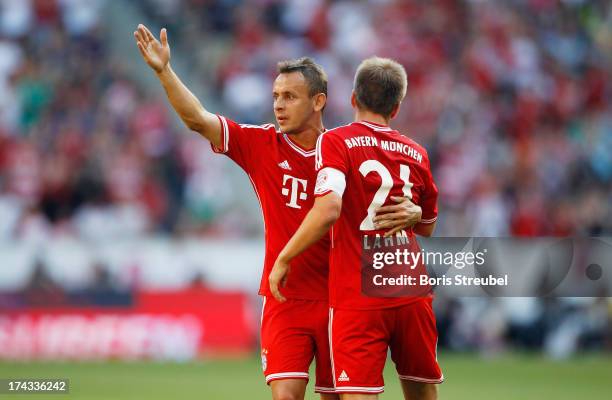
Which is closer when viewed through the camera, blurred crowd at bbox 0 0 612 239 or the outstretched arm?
the outstretched arm

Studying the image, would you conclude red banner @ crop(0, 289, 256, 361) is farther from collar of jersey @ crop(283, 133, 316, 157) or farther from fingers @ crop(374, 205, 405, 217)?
fingers @ crop(374, 205, 405, 217)

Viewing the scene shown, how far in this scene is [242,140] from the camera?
7.07 m

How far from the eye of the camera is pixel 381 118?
6.59 m

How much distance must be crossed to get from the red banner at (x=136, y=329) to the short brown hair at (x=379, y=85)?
10.1 metres

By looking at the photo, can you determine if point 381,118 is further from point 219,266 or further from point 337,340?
point 219,266

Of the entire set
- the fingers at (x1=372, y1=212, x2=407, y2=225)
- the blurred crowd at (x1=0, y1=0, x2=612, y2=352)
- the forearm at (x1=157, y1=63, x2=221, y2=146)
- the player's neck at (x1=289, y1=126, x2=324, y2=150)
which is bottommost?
the fingers at (x1=372, y1=212, x2=407, y2=225)

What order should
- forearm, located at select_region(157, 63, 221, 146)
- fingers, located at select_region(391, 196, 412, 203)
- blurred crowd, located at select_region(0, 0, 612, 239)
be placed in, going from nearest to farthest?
fingers, located at select_region(391, 196, 412, 203)
forearm, located at select_region(157, 63, 221, 146)
blurred crowd, located at select_region(0, 0, 612, 239)

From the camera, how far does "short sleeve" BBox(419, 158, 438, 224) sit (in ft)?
22.2

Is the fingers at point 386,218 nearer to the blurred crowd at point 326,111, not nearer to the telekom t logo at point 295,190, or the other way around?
the telekom t logo at point 295,190

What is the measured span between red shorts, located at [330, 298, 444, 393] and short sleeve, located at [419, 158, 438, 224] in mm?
531

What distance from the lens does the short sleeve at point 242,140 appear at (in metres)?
7.00

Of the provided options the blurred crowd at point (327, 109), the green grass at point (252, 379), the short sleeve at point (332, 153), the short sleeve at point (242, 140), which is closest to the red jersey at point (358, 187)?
the short sleeve at point (332, 153)

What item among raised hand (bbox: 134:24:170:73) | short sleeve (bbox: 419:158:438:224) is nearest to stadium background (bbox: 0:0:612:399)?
short sleeve (bbox: 419:158:438:224)

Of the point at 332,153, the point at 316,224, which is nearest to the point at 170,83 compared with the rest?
the point at 332,153
